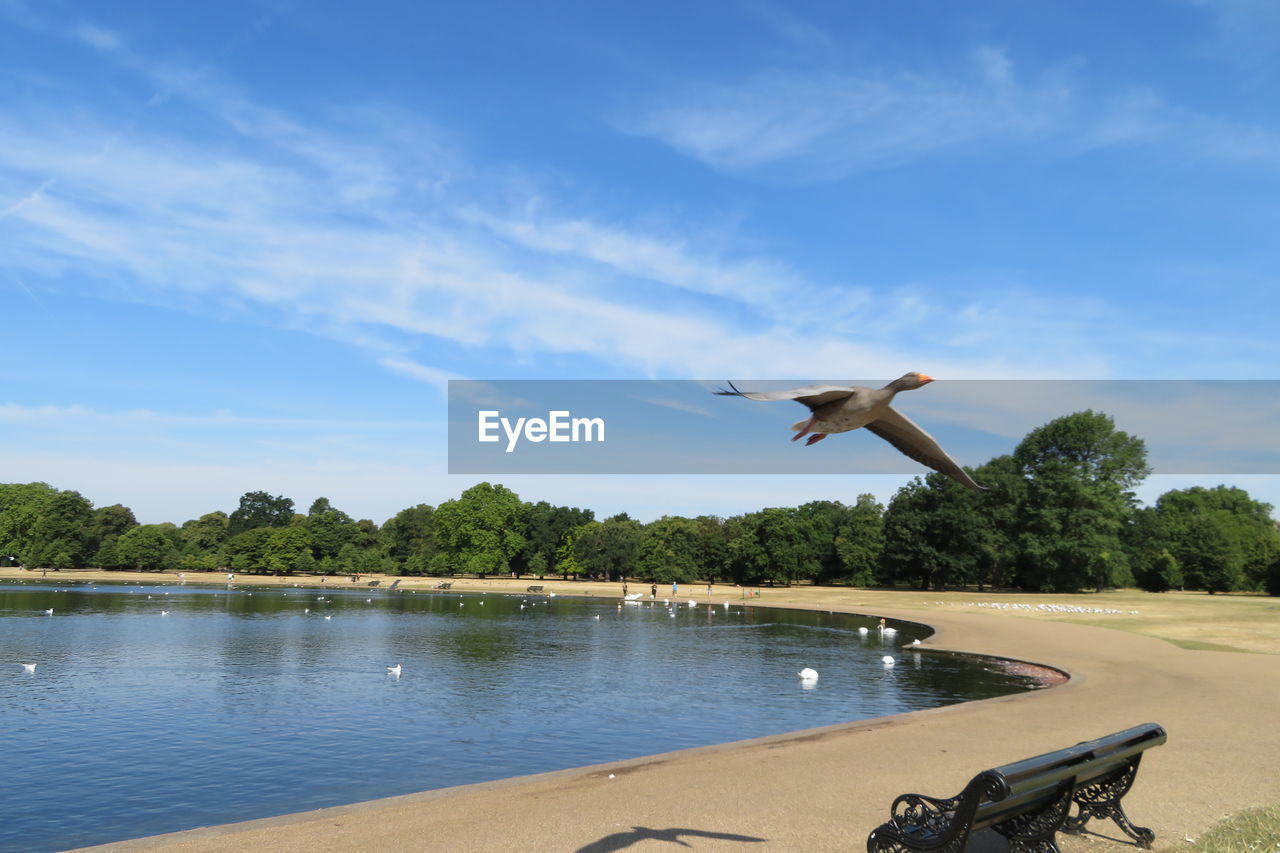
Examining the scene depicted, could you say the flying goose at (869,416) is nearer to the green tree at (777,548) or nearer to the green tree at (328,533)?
the green tree at (777,548)

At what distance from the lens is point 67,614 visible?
5578 centimetres

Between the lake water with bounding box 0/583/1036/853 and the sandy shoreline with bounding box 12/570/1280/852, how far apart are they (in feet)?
15.1

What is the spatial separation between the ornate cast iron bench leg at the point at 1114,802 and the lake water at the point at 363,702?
10.8 meters

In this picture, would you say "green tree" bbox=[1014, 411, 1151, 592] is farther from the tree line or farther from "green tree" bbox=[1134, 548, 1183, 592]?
"green tree" bbox=[1134, 548, 1183, 592]

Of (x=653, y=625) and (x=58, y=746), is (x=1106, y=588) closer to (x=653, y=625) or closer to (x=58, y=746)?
(x=653, y=625)

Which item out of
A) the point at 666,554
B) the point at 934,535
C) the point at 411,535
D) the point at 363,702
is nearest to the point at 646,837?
the point at 363,702

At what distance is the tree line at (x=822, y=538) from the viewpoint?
3007 inches

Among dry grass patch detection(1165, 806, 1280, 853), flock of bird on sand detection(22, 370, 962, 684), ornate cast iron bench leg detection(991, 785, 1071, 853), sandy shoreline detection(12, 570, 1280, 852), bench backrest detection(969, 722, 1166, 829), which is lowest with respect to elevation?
sandy shoreline detection(12, 570, 1280, 852)

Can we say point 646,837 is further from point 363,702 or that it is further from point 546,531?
point 546,531

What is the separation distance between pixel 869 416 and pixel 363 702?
2443 centimetres

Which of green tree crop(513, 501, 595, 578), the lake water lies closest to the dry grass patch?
the lake water

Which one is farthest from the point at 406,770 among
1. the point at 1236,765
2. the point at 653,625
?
the point at 653,625

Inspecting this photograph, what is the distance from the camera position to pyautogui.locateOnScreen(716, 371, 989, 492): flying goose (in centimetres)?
467

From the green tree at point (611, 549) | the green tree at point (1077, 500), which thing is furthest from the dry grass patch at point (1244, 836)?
the green tree at point (611, 549)
